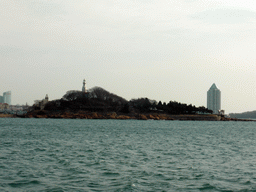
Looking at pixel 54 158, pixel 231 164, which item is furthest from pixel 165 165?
pixel 54 158

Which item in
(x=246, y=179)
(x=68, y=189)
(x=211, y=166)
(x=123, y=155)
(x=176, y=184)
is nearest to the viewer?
(x=68, y=189)

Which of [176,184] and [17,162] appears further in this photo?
[17,162]

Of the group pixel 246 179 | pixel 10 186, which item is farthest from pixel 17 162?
pixel 246 179

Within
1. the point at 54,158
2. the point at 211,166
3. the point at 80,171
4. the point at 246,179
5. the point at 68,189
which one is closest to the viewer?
the point at 68,189

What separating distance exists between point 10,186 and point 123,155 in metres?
15.5

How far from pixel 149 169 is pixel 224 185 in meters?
6.48

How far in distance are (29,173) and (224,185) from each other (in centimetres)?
1274

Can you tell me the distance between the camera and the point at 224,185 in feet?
68.0

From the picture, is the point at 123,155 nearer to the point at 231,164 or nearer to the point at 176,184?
the point at 231,164

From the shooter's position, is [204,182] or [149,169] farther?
[149,169]

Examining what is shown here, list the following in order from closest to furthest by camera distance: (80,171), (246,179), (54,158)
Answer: (246,179), (80,171), (54,158)

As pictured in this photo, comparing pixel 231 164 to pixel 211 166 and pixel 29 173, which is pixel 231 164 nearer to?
pixel 211 166

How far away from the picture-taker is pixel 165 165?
27641 mm

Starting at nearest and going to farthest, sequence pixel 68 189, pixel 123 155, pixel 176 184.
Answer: pixel 68 189 < pixel 176 184 < pixel 123 155
